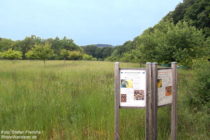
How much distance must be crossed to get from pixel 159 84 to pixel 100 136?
1.43m

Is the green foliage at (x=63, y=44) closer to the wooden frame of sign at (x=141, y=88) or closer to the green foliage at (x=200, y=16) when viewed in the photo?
the green foliage at (x=200, y=16)

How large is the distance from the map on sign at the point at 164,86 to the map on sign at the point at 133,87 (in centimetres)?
28

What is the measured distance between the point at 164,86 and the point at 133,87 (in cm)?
53

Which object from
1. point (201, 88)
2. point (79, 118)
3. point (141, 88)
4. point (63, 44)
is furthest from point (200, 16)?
point (63, 44)

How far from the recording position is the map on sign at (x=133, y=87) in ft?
8.89

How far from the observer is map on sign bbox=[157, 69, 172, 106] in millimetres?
2842

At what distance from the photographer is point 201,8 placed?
28.4 meters

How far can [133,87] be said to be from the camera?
2711 mm

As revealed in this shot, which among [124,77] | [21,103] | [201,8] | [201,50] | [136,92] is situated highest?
[201,8]

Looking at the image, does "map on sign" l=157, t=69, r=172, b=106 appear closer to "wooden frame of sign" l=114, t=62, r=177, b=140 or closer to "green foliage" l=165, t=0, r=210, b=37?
"wooden frame of sign" l=114, t=62, r=177, b=140

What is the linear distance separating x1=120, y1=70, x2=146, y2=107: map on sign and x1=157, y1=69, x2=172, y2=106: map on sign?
28cm

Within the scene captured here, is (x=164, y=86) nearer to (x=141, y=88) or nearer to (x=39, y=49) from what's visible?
(x=141, y=88)

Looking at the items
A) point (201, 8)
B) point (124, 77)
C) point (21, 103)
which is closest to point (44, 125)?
point (21, 103)

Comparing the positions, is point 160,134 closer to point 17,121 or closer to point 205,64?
point 205,64
